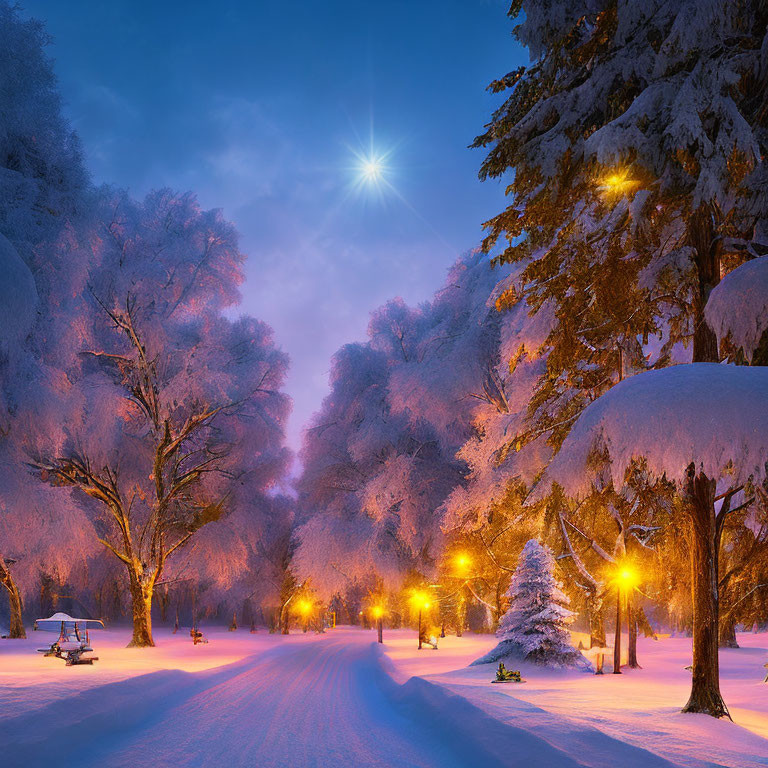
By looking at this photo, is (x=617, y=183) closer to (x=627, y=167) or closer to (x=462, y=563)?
(x=627, y=167)

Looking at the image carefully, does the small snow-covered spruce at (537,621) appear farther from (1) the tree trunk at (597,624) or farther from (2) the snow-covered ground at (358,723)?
(2) the snow-covered ground at (358,723)

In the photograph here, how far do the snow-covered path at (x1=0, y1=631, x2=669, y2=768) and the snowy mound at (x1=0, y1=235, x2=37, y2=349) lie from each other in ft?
17.2

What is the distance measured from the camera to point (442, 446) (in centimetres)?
Result: 2561

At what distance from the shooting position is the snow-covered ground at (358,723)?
619 cm

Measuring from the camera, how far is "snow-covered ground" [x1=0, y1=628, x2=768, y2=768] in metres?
6.19

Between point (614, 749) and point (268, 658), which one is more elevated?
point (614, 749)

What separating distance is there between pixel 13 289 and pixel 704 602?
34.4ft

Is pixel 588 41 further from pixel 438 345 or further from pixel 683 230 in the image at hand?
pixel 438 345

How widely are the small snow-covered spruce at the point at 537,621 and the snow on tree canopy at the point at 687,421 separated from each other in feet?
37.8

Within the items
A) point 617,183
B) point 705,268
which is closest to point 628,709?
point 705,268

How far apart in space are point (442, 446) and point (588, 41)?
60.0 ft

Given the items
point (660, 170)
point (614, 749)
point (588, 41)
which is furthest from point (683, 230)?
point (614, 749)

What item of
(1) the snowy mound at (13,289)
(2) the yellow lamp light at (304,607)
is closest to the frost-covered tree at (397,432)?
(1) the snowy mound at (13,289)

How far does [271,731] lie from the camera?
8070mm
